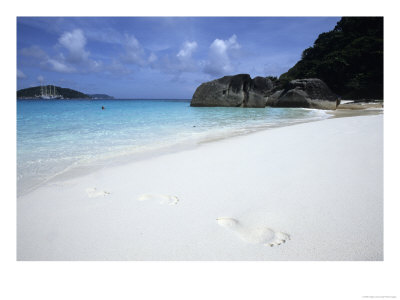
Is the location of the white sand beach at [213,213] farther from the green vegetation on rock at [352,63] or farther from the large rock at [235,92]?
the green vegetation on rock at [352,63]

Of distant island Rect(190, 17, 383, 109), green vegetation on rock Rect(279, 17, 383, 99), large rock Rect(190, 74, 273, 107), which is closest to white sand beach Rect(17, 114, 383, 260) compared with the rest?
distant island Rect(190, 17, 383, 109)

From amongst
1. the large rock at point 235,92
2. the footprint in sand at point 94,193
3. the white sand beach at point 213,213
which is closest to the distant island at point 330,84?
the large rock at point 235,92

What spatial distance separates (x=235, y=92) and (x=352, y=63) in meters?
13.7

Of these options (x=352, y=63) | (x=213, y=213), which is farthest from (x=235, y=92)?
(x=213, y=213)

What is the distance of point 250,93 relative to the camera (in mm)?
22797

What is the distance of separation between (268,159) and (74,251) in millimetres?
2503

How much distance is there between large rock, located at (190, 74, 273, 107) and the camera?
22703mm

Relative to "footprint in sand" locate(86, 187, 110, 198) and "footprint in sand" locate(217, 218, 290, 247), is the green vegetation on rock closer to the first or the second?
"footprint in sand" locate(217, 218, 290, 247)

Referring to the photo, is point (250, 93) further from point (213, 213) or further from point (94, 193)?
point (213, 213)

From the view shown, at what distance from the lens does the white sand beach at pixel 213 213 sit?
1.29 metres
